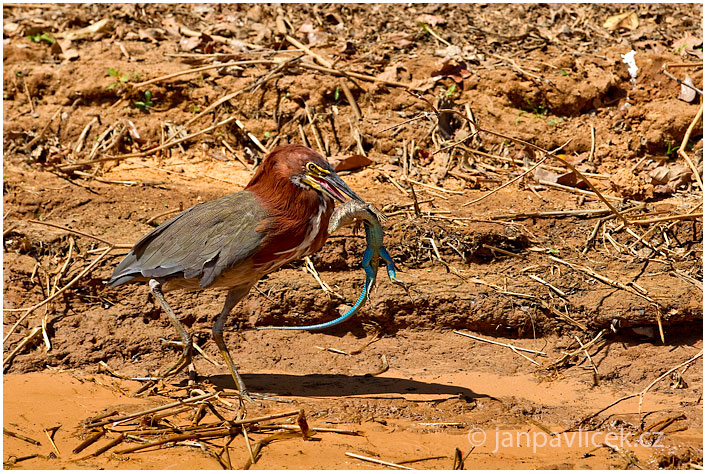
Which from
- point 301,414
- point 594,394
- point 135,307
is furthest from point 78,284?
point 594,394

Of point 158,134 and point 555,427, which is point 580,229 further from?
point 158,134

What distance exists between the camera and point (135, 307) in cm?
592

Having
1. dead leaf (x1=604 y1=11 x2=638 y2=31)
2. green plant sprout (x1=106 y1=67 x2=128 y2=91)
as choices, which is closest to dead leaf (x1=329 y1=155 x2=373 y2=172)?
green plant sprout (x1=106 y1=67 x2=128 y2=91)

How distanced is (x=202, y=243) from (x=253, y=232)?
1.22 feet

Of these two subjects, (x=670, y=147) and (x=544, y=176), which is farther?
(x=670, y=147)

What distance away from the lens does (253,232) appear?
15.8ft

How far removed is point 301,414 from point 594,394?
2017 millimetres

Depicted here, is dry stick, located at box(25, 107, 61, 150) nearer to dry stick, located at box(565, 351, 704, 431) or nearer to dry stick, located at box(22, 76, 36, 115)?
dry stick, located at box(22, 76, 36, 115)

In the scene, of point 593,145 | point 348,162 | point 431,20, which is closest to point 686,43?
point 593,145

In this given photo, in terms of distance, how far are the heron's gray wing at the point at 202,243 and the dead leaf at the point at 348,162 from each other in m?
2.40

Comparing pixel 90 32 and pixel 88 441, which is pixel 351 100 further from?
pixel 88 441

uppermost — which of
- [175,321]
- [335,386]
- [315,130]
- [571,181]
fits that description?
[315,130]

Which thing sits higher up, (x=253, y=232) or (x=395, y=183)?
(x=253, y=232)

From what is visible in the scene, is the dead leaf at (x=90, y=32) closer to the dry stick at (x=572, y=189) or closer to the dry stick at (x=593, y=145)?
the dry stick at (x=572, y=189)
